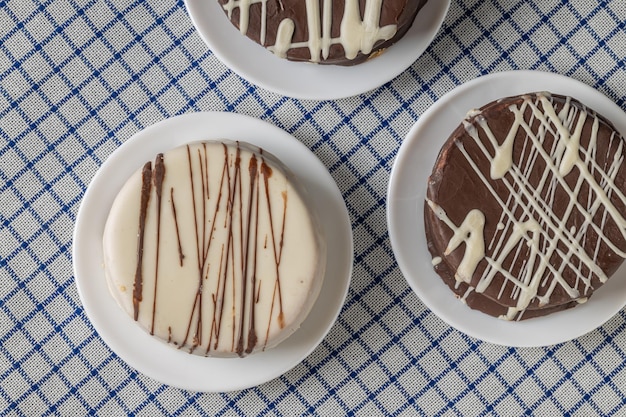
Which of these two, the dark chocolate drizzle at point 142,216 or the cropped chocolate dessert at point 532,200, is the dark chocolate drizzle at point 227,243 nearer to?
the dark chocolate drizzle at point 142,216

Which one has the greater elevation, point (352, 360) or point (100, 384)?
point (100, 384)

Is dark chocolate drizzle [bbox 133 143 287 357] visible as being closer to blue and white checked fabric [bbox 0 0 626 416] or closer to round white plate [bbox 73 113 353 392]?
round white plate [bbox 73 113 353 392]

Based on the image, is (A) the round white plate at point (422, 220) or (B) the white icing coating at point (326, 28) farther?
(A) the round white plate at point (422, 220)

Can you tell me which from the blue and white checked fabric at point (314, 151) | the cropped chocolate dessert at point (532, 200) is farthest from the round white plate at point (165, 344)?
the cropped chocolate dessert at point (532, 200)

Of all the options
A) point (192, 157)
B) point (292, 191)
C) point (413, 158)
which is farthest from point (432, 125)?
point (192, 157)

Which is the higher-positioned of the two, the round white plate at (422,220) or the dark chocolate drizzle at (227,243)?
the dark chocolate drizzle at (227,243)

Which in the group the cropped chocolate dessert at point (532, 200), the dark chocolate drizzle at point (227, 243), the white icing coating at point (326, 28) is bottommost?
the cropped chocolate dessert at point (532, 200)

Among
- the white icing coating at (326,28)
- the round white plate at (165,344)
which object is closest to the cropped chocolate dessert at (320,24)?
the white icing coating at (326,28)

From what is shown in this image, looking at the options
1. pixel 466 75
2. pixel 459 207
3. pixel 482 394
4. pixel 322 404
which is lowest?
pixel 482 394

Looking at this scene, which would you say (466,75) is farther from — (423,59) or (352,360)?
(352,360)
